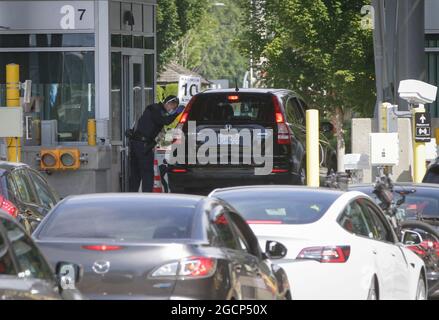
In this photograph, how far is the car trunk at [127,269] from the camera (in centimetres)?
891

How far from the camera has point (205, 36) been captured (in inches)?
3925

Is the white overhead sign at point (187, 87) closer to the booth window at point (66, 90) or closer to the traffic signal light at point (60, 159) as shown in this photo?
the booth window at point (66, 90)

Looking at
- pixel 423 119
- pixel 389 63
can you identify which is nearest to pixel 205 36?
pixel 389 63

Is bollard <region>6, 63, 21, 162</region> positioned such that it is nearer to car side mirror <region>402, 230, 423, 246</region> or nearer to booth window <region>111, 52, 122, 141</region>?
booth window <region>111, 52, 122, 141</region>

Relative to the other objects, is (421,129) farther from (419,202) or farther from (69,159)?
(419,202)

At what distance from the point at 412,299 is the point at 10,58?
51.8ft

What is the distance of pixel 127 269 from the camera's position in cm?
898

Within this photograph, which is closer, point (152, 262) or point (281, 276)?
point (152, 262)

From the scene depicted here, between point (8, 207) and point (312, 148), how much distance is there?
22.7 ft

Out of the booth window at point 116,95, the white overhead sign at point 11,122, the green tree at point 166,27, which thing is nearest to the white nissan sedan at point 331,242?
the white overhead sign at point 11,122

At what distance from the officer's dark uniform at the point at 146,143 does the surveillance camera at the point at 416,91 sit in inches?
154

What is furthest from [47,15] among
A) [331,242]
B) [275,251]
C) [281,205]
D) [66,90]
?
[275,251]

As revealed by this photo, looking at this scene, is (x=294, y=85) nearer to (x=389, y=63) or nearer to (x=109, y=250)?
(x=389, y=63)

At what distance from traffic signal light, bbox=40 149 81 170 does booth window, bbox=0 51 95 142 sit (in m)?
1.10
